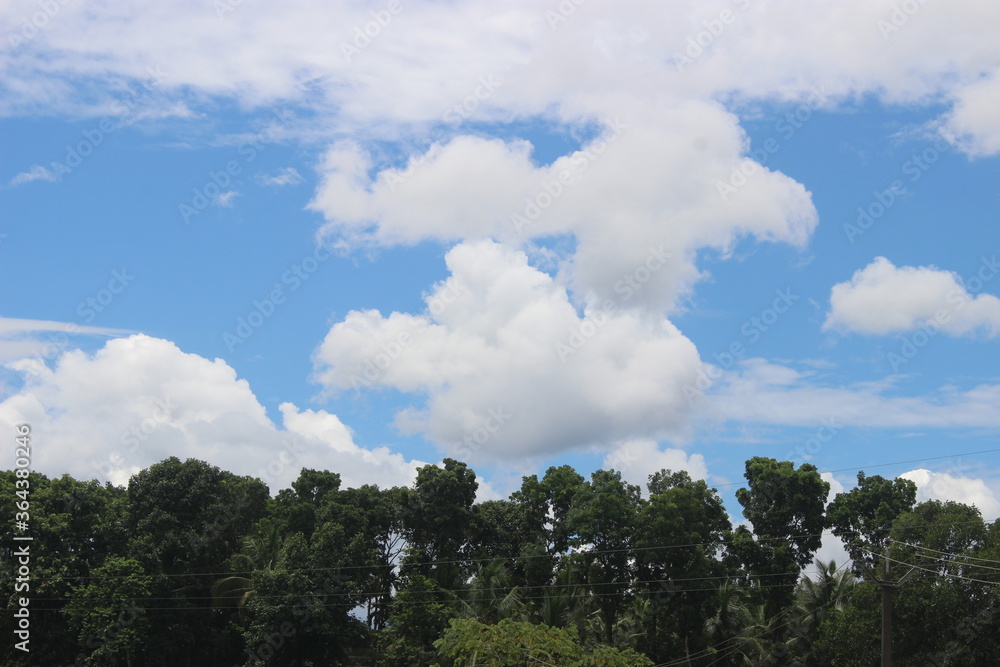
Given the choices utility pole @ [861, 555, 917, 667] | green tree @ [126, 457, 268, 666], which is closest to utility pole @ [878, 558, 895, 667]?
utility pole @ [861, 555, 917, 667]

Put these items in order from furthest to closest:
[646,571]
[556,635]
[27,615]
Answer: [646,571] < [27,615] < [556,635]

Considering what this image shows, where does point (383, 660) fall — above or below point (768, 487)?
below

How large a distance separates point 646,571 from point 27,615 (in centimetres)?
2591

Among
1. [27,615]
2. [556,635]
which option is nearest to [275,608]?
[27,615]

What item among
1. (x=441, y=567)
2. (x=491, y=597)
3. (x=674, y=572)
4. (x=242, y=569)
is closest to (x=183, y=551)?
(x=242, y=569)

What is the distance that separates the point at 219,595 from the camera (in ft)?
133

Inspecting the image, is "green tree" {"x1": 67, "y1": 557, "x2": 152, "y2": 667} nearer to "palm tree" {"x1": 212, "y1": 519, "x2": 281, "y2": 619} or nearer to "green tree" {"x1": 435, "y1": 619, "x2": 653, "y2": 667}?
"palm tree" {"x1": 212, "y1": 519, "x2": 281, "y2": 619}

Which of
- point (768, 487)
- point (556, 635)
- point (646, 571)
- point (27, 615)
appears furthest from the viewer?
point (768, 487)

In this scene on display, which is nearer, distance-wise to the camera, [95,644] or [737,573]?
[95,644]

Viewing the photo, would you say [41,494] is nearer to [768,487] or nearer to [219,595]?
[219,595]

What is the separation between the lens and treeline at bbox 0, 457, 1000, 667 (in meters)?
36.5

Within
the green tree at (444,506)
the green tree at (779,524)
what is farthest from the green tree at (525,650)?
the green tree at (444,506)

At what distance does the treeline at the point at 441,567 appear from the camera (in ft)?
120

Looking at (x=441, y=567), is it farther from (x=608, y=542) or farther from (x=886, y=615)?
(x=886, y=615)
